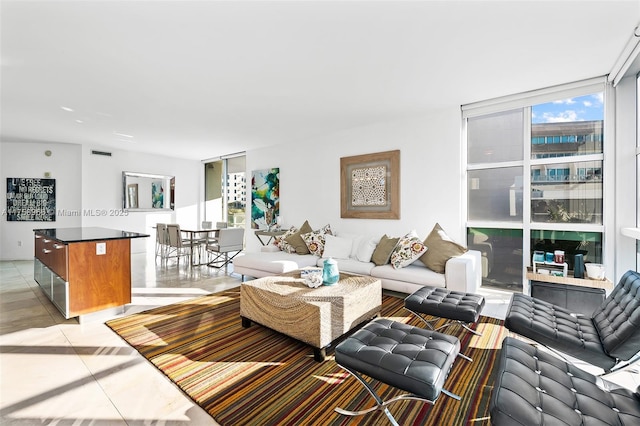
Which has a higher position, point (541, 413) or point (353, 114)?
point (353, 114)

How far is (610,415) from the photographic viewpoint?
1.36 meters

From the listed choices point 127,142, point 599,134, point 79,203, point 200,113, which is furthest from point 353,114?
point 79,203

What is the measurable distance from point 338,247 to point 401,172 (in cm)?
163

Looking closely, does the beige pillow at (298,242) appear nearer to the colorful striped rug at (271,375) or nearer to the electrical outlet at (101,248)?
the colorful striped rug at (271,375)

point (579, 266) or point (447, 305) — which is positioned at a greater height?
point (579, 266)

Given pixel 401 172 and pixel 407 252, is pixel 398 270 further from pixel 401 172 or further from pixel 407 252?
pixel 401 172

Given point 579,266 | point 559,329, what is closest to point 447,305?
point 559,329

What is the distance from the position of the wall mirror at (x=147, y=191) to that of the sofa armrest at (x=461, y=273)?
25.0 ft

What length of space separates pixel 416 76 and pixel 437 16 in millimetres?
1092

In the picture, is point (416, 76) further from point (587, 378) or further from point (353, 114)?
point (587, 378)

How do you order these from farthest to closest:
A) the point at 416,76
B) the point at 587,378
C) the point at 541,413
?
1. the point at 416,76
2. the point at 587,378
3. the point at 541,413

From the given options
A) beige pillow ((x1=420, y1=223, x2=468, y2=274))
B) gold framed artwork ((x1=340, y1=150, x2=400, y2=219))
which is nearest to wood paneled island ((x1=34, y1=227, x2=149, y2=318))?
gold framed artwork ((x1=340, y1=150, x2=400, y2=219))

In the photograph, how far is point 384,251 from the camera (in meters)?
4.47

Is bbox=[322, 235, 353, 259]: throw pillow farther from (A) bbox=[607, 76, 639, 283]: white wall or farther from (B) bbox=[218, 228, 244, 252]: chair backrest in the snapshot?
(A) bbox=[607, 76, 639, 283]: white wall
